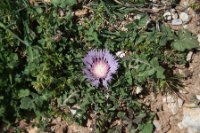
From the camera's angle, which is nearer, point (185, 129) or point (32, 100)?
point (32, 100)

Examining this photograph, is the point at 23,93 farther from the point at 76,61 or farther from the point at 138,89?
the point at 138,89

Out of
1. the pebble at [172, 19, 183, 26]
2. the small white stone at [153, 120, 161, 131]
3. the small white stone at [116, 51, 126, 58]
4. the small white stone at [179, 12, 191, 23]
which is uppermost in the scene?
the small white stone at [179, 12, 191, 23]

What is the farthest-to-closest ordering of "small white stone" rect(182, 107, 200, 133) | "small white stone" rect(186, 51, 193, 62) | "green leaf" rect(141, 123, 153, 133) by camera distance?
"small white stone" rect(186, 51, 193, 62) → "small white stone" rect(182, 107, 200, 133) → "green leaf" rect(141, 123, 153, 133)

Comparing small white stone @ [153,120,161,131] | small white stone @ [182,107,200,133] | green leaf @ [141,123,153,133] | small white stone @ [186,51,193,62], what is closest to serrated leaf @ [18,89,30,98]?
green leaf @ [141,123,153,133]

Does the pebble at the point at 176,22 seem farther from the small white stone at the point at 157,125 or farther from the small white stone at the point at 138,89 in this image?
the small white stone at the point at 157,125

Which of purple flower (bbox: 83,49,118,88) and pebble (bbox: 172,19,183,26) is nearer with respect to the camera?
purple flower (bbox: 83,49,118,88)

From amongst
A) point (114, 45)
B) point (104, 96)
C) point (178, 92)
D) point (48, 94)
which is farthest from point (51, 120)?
point (178, 92)

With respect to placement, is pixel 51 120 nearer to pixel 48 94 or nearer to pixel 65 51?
pixel 48 94

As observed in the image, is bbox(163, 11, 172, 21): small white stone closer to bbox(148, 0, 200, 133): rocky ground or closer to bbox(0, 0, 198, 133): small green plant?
bbox(0, 0, 198, 133): small green plant

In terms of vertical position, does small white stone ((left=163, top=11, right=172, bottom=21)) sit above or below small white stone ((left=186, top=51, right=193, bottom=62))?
above
